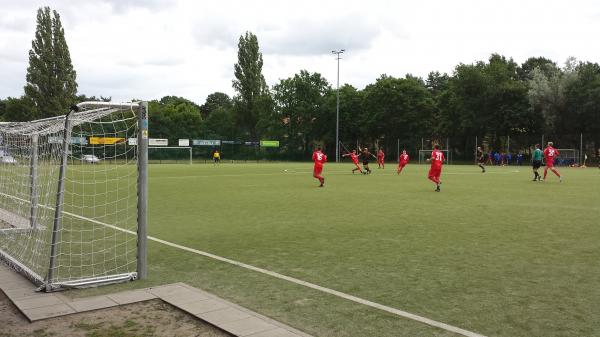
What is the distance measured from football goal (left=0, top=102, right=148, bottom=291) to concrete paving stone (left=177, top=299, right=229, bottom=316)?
144 cm

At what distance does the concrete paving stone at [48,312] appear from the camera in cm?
468

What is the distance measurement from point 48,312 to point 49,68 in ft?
201

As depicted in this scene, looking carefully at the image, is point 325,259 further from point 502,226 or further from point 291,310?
point 502,226

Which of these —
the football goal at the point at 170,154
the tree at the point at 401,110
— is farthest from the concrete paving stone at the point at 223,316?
the tree at the point at 401,110

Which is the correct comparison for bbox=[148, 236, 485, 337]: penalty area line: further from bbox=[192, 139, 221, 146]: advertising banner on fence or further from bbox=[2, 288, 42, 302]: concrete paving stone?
bbox=[192, 139, 221, 146]: advertising banner on fence

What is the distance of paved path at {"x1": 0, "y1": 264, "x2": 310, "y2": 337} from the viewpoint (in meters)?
4.32

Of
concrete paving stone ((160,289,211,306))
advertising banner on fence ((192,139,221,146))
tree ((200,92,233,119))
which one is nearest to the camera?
concrete paving stone ((160,289,211,306))

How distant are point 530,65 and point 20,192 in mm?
85075

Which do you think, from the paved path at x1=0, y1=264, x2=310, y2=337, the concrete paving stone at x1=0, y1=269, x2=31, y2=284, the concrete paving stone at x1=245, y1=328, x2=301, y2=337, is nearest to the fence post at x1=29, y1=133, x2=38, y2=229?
the concrete paving stone at x1=0, y1=269, x2=31, y2=284

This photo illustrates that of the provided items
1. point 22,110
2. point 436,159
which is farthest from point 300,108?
point 436,159

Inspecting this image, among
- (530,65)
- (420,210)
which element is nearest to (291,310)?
(420,210)

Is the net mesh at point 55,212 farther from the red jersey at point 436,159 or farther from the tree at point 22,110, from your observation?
the tree at point 22,110

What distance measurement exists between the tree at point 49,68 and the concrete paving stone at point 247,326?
60562mm

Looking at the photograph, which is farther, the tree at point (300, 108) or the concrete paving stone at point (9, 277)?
the tree at point (300, 108)
